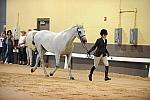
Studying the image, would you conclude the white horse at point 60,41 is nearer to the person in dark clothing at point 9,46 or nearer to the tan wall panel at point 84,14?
the tan wall panel at point 84,14

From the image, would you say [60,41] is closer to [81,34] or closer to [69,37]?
[69,37]

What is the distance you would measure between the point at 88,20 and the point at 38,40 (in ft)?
8.41

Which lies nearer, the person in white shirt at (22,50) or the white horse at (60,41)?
the white horse at (60,41)

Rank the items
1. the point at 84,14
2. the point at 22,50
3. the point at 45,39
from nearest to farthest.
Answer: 1. the point at 45,39
2. the point at 84,14
3. the point at 22,50

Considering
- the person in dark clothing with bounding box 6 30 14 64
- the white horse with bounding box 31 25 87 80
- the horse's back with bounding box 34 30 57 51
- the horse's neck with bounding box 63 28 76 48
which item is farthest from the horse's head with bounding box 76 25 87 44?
the person in dark clothing with bounding box 6 30 14 64

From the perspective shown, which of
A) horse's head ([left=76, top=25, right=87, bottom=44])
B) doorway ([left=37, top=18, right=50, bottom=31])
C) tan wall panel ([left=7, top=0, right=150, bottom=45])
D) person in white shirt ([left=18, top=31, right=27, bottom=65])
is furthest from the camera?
doorway ([left=37, top=18, right=50, bottom=31])

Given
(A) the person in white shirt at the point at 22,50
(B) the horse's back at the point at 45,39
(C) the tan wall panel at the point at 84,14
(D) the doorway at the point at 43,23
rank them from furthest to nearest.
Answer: (D) the doorway at the point at 43,23 → (A) the person in white shirt at the point at 22,50 → (C) the tan wall panel at the point at 84,14 → (B) the horse's back at the point at 45,39

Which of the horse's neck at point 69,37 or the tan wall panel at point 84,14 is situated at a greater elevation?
the tan wall panel at point 84,14

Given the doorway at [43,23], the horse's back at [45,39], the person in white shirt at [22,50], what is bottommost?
the person in white shirt at [22,50]

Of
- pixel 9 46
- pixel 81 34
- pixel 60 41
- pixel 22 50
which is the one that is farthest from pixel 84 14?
pixel 81 34

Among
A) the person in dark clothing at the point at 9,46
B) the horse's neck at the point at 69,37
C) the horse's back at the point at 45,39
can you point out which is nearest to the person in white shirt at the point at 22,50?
the person in dark clothing at the point at 9,46

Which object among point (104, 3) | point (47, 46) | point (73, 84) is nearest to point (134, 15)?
point (104, 3)

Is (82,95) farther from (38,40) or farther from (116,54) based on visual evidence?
(116,54)

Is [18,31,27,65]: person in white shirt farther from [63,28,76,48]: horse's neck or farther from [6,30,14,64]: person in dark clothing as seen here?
[63,28,76,48]: horse's neck
